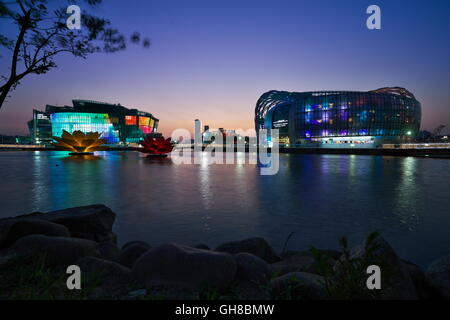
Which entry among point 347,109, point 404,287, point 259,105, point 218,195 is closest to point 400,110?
point 347,109

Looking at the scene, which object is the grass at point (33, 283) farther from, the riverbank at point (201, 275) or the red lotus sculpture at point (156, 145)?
the red lotus sculpture at point (156, 145)

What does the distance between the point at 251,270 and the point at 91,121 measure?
17136cm

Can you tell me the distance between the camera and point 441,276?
395 cm

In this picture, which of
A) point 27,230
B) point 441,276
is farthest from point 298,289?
point 27,230

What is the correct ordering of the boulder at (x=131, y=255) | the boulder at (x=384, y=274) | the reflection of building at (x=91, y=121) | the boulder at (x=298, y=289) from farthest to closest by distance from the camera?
the reflection of building at (x=91, y=121) < the boulder at (x=131, y=255) < the boulder at (x=298, y=289) < the boulder at (x=384, y=274)

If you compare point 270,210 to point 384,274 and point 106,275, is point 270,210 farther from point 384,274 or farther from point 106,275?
point 106,275

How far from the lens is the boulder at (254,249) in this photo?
5582 mm

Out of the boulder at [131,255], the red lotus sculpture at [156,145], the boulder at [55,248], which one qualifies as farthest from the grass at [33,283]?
the red lotus sculpture at [156,145]

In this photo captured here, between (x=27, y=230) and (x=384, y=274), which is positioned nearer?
(x=384, y=274)

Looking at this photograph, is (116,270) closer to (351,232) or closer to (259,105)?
(351,232)

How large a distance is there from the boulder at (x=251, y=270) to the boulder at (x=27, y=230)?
4.18 metres

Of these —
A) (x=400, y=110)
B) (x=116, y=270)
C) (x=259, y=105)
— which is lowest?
(x=116, y=270)
